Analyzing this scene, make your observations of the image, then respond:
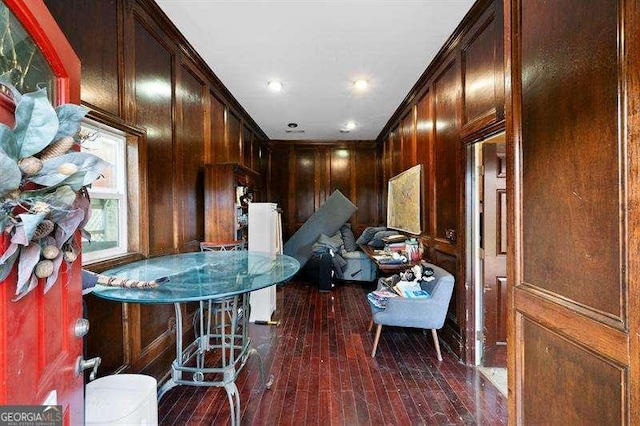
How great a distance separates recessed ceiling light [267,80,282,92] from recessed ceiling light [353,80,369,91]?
939 mm

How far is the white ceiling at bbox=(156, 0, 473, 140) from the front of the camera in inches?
91.4

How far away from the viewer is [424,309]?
2.80 metres

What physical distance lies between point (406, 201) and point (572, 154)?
3.33 m

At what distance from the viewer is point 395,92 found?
405 centimetres


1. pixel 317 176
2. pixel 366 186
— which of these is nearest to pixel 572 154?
pixel 366 186

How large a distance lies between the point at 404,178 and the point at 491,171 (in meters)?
1.79

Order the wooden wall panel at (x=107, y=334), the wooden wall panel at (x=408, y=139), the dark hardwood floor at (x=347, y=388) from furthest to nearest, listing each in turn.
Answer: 1. the wooden wall panel at (x=408, y=139)
2. the dark hardwood floor at (x=347, y=388)
3. the wooden wall panel at (x=107, y=334)

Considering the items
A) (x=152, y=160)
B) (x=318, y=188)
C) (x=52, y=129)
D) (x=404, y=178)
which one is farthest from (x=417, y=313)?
(x=318, y=188)

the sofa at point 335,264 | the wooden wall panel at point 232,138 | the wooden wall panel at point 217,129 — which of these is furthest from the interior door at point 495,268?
the wooden wall panel at point 232,138

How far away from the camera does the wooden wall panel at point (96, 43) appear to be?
1.61 m

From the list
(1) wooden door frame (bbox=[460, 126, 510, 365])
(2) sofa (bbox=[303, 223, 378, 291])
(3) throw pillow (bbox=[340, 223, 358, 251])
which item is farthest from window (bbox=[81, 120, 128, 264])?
(3) throw pillow (bbox=[340, 223, 358, 251])

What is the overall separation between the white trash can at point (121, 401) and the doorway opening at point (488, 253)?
8.26 feet

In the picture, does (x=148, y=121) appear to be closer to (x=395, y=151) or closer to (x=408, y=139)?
(x=408, y=139)

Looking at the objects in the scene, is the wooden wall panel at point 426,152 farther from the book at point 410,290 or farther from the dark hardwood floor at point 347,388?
the dark hardwood floor at point 347,388
